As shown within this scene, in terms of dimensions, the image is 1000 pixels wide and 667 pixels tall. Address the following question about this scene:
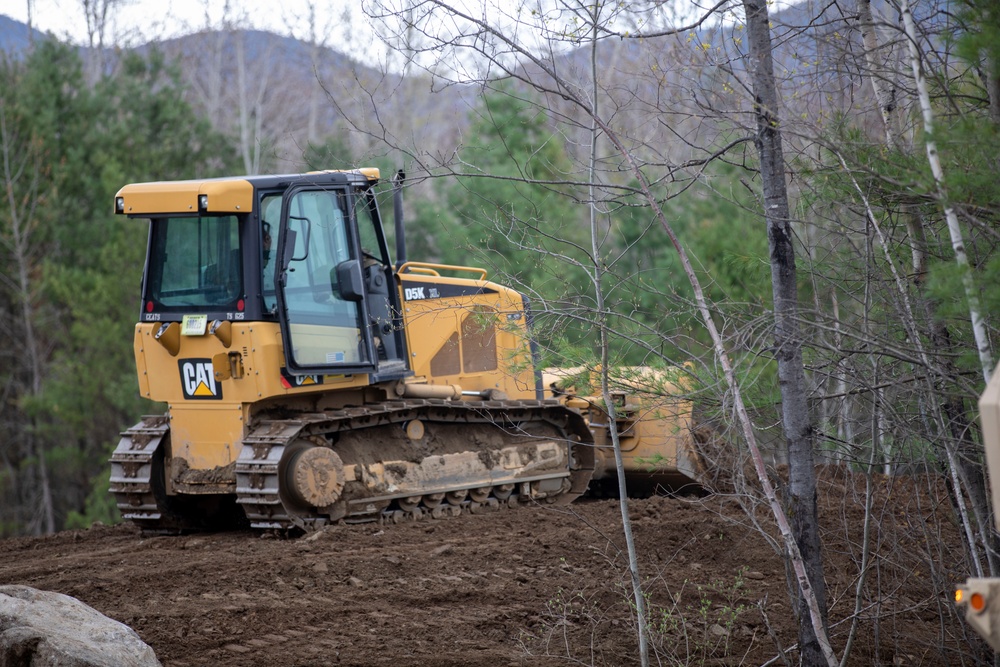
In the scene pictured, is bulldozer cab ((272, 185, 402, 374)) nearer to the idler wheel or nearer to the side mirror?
the side mirror

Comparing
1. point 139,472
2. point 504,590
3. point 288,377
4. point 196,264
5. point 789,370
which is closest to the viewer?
point 789,370

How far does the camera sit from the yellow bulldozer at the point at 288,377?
8781 millimetres

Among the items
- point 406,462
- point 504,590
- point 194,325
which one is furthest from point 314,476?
point 504,590

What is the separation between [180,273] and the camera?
360 inches

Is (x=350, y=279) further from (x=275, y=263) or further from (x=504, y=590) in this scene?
(x=504, y=590)

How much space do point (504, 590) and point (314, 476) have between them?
226 cm

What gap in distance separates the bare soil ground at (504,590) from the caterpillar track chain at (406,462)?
38cm

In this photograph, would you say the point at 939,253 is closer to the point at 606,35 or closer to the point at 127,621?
the point at 606,35

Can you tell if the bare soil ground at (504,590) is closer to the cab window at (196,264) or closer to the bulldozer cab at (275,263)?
the bulldozer cab at (275,263)

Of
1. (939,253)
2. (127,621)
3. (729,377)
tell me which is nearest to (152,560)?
(127,621)

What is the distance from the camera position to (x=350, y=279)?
9242 millimetres

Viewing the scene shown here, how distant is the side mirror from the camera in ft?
30.3

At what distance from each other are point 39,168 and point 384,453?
1563 cm

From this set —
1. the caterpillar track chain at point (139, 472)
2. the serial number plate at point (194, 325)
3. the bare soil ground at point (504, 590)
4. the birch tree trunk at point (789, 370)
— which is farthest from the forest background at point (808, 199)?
the caterpillar track chain at point (139, 472)
